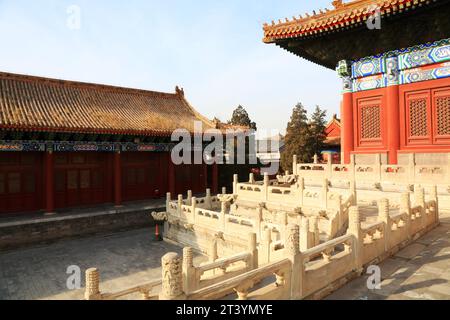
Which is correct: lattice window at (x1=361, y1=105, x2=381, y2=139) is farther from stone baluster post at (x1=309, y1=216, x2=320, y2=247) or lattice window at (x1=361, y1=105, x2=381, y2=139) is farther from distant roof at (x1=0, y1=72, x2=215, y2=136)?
distant roof at (x1=0, y1=72, x2=215, y2=136)

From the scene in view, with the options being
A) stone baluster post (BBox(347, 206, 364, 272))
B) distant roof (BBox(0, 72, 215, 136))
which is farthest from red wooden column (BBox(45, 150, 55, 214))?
stone baluster post (BBox(347, 206, 364, 272))

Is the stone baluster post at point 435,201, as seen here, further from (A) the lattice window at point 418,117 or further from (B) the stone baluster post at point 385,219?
(A) the lattice window at point 418,117

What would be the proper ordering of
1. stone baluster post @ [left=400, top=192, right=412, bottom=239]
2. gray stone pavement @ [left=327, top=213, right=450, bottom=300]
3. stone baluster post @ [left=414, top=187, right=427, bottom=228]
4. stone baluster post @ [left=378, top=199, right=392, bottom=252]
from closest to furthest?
gray stone pavement @ [left=327, top=213, right=450, bottom=300] → stone baluster post @ [left=378, top=199, right=392, bottom=252] → stone baluster post @ [left=400, top=192, right=412, bottom=239] → stone baluster post @ [left=414, top=187, right=427, bottom=228]

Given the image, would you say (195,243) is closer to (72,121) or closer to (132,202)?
(132,202)

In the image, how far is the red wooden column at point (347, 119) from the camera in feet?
43.4

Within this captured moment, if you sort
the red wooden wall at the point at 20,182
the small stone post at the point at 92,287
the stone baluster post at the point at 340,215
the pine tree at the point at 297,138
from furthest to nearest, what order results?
the pine tree at the point at 297,138 < the red wooden wall at the point at 20,182 < the stone baluster post at the point at 340,215 < the small stone post at the point at 92,287

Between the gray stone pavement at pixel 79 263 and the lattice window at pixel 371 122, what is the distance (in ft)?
28.2

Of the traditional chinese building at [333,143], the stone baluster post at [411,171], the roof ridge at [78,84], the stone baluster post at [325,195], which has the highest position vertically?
the roof ridge at [78,84]

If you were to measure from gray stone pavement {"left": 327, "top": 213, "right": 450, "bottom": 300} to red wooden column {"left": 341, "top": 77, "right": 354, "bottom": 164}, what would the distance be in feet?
21.8

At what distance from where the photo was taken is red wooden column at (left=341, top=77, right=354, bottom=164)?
13.2 m

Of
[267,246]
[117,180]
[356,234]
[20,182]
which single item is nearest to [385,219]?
[356,234]

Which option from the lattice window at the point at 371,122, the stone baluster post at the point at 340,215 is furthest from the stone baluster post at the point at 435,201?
the lattice window at the point at 371,122

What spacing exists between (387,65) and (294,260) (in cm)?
1053
